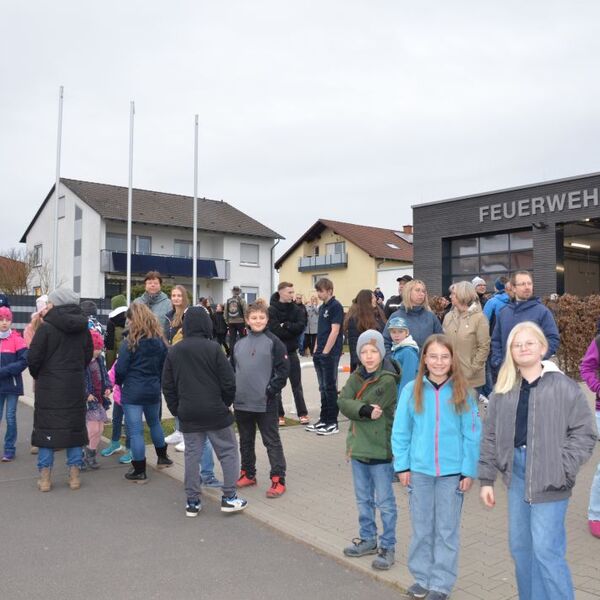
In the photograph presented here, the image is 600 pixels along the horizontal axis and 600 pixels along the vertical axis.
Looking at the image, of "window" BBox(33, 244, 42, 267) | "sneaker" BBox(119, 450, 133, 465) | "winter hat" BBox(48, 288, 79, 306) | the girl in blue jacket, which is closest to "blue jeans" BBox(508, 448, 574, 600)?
the girl in blue jacket

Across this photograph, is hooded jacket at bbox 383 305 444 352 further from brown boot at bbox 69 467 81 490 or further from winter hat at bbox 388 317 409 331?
brown boot at bbox 69 467 81 490

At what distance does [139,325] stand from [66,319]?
27.4 inches

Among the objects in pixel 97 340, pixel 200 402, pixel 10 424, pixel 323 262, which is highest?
pixel 323 262

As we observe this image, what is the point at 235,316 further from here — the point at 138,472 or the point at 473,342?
the point at 473,342

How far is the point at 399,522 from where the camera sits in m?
5.23

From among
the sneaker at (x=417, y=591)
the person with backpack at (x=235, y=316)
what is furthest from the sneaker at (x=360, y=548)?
the person with backpack at (x=235, y=316)

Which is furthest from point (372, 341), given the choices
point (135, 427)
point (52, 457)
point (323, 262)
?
point (323, 262)

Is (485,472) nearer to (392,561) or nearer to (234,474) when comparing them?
(392,561)

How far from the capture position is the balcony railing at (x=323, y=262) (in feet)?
149

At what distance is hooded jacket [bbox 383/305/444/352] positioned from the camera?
622 centimetres

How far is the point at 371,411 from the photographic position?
14.3ft

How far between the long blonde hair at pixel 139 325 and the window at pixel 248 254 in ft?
125

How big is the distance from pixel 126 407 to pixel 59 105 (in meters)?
19.3

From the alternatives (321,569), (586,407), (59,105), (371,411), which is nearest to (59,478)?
(321,569)
